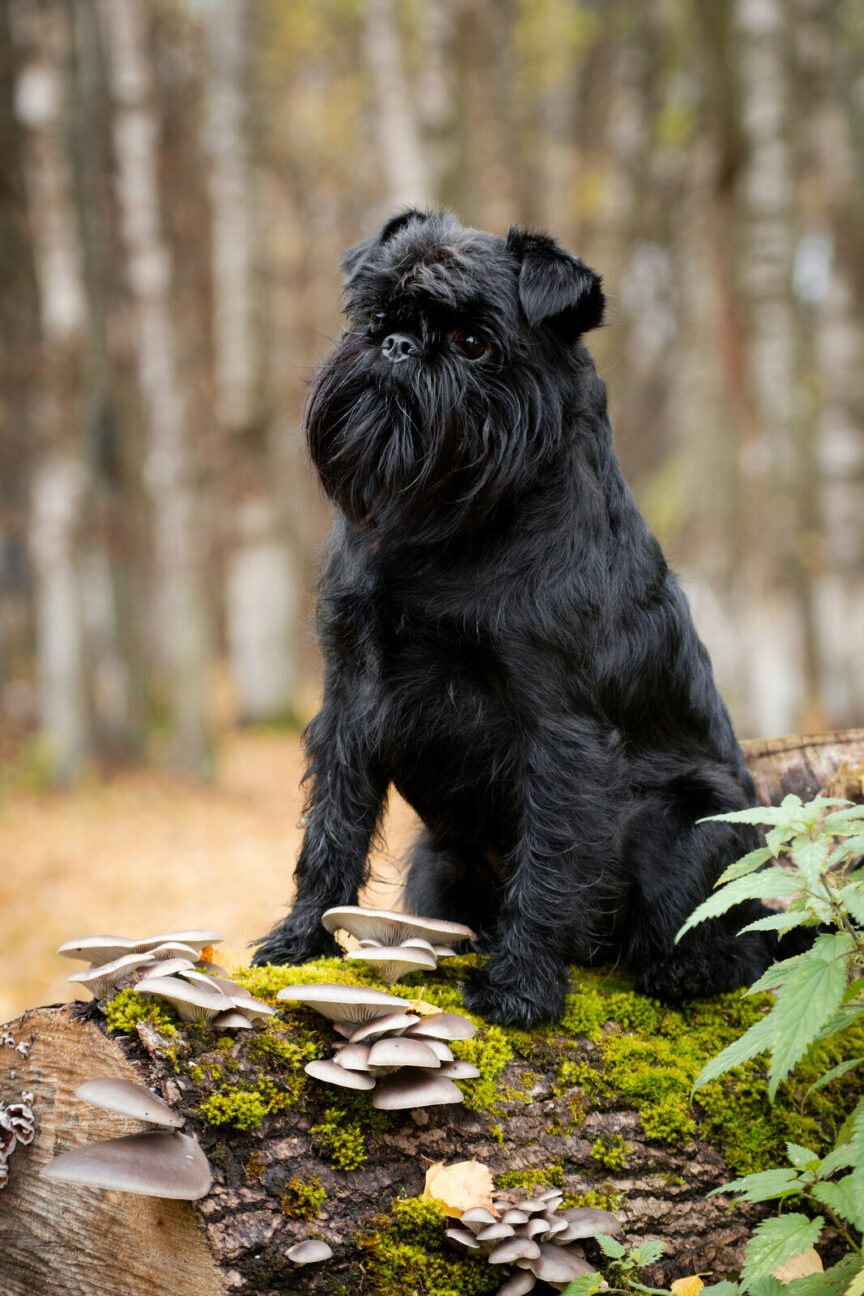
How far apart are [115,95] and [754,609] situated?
9333 millimetres

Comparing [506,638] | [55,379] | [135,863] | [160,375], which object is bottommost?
[135,863]

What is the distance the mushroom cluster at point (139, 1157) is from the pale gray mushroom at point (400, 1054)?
372mm

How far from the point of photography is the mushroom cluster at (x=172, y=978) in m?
2.12

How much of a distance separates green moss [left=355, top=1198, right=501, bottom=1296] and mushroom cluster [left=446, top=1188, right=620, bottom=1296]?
0.03m

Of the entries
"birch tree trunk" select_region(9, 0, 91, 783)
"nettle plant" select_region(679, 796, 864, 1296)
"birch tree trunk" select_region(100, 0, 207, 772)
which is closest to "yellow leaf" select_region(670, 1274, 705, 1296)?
"nettle plant" select_region(679, 796, 864, 1296)

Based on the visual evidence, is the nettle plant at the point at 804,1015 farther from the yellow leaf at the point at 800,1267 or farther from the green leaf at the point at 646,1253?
the yellow leaf at the point at 800,1267

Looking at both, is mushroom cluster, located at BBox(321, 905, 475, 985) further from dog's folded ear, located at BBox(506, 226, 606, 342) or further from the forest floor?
the forest floor

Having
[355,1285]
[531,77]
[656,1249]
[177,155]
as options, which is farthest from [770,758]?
[531,77]

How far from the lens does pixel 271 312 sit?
1553 cm

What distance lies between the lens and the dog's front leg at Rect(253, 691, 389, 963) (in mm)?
2936

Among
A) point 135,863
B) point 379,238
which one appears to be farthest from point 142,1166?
point 135,863

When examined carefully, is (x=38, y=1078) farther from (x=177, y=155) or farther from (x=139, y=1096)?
(x=177, y=155)

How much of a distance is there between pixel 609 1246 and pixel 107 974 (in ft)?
3.82

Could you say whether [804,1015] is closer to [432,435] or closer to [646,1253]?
[646,1253]
